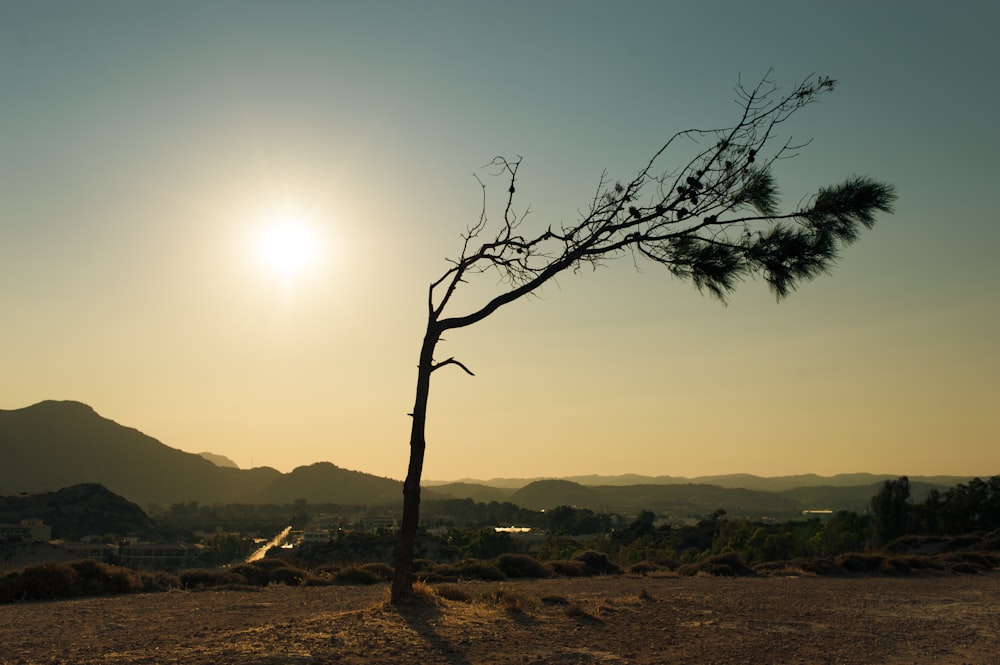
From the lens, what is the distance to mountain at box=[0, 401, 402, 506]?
148m

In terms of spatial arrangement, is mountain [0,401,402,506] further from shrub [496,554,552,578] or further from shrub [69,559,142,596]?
shrub [496,554,552,578]

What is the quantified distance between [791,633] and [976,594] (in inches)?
358

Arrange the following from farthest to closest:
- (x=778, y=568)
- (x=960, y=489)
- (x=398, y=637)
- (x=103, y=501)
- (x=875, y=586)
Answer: (x=103, y=501), (x=960, y=489), (x=778, y=568), (x=875, y=586), (x=398, y=637)

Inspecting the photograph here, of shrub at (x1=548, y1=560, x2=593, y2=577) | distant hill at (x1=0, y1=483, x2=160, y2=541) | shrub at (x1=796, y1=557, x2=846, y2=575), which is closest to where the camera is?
shrub at (x1=548, y1=560, x2=593, y2=577)

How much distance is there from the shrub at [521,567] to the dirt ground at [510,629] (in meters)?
4.46

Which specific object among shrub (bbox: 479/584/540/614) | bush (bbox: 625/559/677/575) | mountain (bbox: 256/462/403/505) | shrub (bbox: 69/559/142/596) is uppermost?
mountain (bbox: 256/462/403/505)

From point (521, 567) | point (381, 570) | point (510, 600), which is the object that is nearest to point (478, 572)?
point (521, 567)

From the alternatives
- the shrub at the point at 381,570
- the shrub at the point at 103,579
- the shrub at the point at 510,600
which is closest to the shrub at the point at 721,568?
the shrub at the point at 381,570

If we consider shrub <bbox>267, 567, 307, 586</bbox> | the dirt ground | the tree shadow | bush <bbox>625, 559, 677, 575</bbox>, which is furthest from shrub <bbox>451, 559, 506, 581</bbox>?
the tree shadow

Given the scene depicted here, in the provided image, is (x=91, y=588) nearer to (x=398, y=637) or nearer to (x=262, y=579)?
(x=262, y=579)

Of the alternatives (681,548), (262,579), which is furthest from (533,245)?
(681,548)

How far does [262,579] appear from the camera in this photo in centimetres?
1836

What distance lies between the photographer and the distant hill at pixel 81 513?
75062mm

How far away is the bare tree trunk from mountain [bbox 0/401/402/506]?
147 m
